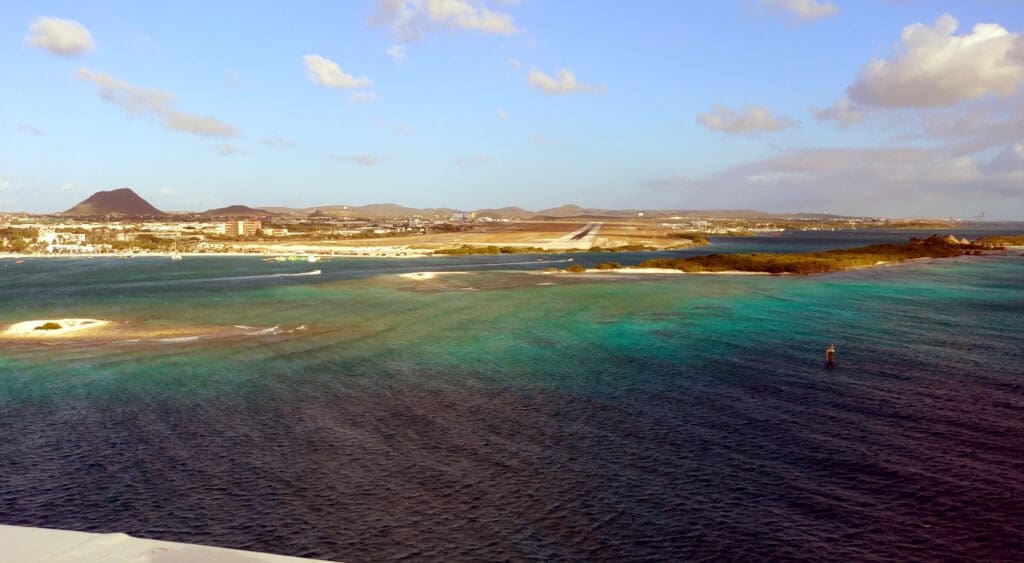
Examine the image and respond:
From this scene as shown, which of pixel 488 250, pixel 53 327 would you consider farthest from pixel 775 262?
pixel 53 327

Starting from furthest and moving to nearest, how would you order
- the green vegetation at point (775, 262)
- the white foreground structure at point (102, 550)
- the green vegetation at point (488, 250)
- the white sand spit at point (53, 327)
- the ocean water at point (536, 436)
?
the green vegetation at point (488, 250), the green vegetation at point (775, 262), the white sand spit at point (53, 327), the ocean water at point (536, 436), the white foreground structure at point (102, 550)

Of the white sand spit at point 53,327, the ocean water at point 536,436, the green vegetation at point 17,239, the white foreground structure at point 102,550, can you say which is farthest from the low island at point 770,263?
the green vegetation at point 17,239

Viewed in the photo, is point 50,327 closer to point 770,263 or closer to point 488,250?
point 770,263

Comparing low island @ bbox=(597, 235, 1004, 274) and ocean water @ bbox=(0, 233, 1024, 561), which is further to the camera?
low island @ bbox=(597, 235, 1004, 274)

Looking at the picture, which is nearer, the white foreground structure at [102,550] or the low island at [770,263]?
the white foreground structure at [102,550]

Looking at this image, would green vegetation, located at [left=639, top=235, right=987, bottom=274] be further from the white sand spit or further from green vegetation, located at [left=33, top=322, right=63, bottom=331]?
green vegetation, located at [left=33, top=322, right=63, bottom=331]

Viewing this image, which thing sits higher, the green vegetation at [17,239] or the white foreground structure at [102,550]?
the green vegetation at [17,239]

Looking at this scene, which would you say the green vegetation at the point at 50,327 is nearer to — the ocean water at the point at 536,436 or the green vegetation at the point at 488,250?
the ocean water at the point at 536,436


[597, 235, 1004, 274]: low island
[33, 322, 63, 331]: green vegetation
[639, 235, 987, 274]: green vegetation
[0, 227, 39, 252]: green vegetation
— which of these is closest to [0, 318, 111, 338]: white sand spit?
[33, 322, 63, 331]: green vegetation

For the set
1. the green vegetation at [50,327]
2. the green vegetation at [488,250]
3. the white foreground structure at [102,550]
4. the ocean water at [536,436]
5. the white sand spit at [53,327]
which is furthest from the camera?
the green vegetation at [488,250]
